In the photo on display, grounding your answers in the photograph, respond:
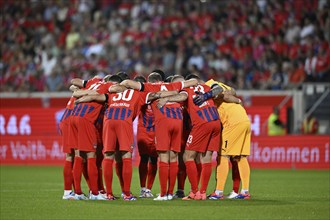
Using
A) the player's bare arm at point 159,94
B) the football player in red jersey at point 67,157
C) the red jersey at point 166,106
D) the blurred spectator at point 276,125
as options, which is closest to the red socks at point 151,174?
the red jersey at point 166,106

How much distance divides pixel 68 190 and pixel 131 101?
197 centimetres

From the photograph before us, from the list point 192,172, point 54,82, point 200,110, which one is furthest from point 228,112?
point 54,82

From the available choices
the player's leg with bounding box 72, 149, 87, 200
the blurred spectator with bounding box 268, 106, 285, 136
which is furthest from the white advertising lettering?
the player's leg with bounding box 72, 149, 87, 200

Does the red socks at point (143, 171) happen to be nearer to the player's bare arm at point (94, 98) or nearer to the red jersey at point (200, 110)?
the red jersey at point (200, 110)

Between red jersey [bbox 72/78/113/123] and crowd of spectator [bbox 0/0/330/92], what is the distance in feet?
39.1

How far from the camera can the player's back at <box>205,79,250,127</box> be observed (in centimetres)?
1533

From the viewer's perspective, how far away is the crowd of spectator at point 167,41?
27141 mm

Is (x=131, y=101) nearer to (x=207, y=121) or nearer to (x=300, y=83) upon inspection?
(x=207, y=121)

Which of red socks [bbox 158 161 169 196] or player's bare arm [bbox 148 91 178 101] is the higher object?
player's bare arm [bbox 148 91 178 101]

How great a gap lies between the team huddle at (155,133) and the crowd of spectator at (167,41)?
11.1 metres

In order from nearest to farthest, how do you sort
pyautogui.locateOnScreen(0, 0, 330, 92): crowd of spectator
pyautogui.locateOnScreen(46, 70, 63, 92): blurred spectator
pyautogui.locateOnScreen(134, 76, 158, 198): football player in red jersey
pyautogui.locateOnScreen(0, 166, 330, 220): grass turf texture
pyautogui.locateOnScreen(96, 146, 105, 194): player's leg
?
pyautogui.locateOnScreen(0, 166, 330, 220): grass turf texture
pyautogui.locateOnScreen(134, 76, 158, 198): football player in red jersey
pyautogui.locateOnScreen(96, 146, 105, 194): player's leg
pyautogui.locateOnScreen(0, 0, 330, 92): crowd of spectator
pyautogui.locateOnScreen(46, 70, 63, 92): blurred spectator

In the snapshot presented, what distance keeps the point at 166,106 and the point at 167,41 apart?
15538 mm

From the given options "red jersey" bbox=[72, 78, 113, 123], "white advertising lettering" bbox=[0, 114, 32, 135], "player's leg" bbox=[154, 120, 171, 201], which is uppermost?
"red jersey" bbox=[72, 78, 113, 123]

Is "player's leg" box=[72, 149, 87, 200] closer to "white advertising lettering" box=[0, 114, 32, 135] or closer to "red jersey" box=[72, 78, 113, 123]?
"red jersey" box=[72, 78, 113, 123]
